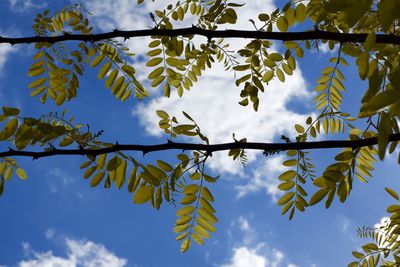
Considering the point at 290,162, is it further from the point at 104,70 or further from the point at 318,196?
the point at 104,70

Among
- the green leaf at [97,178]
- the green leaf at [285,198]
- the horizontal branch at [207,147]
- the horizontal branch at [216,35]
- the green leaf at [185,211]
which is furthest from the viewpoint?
the green leaf at [285,198]

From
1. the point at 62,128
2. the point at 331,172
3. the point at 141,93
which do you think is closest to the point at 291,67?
the point at 141,93

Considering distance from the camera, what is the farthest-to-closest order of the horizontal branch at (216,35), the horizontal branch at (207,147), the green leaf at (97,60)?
the green leaf at (97,60)
the horizontal branch at (216,35)
the horizontal branch at (207,147)

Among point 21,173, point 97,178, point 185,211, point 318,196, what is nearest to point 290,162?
point 318,196

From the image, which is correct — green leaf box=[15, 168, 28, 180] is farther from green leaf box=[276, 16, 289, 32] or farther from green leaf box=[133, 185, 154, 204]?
green leaf box=[276, 16, 289, 32]

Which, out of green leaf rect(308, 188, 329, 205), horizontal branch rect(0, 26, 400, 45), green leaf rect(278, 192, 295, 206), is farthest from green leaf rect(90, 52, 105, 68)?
green leaf rect(308, 188, 329, 205)

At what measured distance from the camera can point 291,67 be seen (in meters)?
3.50

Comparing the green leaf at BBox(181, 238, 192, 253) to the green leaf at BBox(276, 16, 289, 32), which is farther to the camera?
the green leaf at BBox(276, 16, 289, 32)

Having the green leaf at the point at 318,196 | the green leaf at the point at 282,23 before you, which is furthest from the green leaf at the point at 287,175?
the green leaf at the point at 282,23

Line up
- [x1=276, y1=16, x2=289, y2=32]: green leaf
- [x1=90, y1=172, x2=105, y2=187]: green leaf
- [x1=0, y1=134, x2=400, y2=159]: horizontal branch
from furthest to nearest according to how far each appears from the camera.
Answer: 1. [x1=276, y1=16, x2=289, y2=32]: green leaf
2. [x1=90, y1=172, x2=105, y2=187]: green leaf
3. [x1=0, y1=134, x2=400, y2=159]: horizontal branch

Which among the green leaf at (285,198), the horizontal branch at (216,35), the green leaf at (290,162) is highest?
the horizontal branch at (216,35)

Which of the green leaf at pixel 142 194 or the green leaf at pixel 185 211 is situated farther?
the green leaf at pixel 185 211

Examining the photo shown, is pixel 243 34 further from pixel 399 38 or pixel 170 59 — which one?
pixel 170 59

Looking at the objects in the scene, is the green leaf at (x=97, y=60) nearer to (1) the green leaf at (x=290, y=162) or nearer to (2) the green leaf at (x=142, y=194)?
(2) the green leaf at (x=142, y=194)
